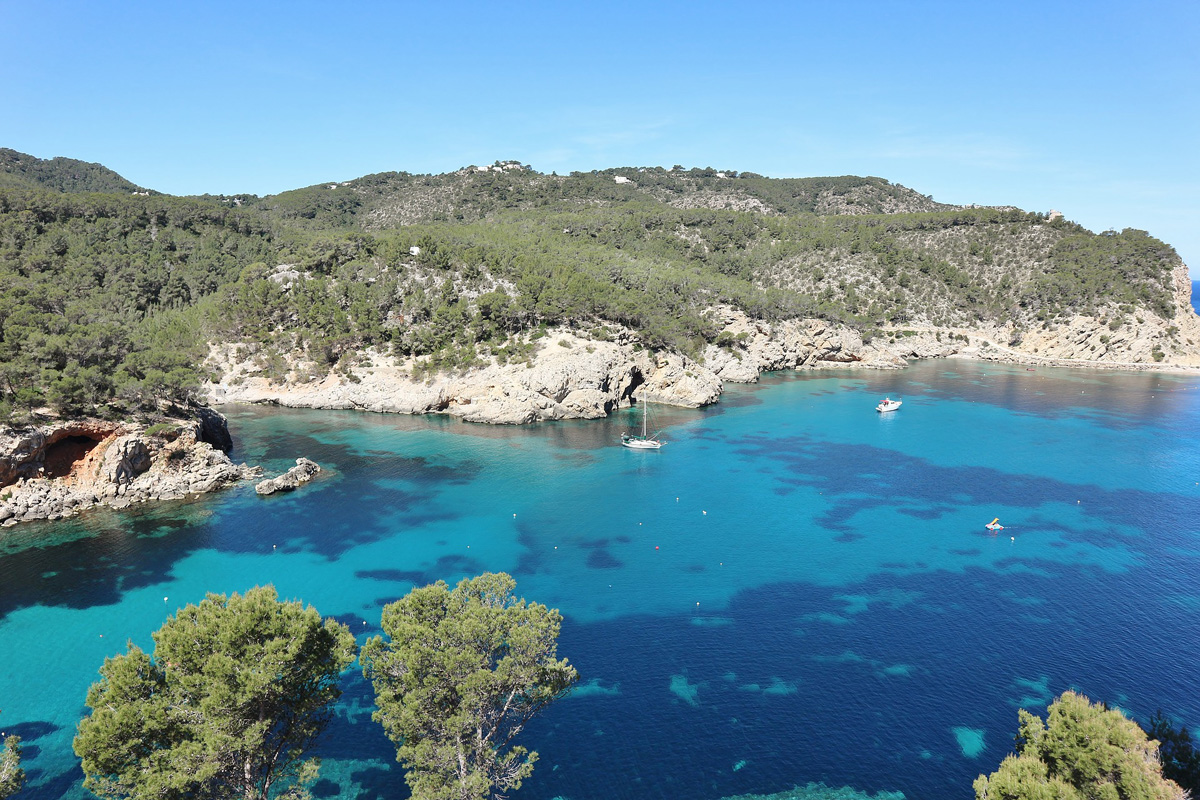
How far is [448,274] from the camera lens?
85.1 m

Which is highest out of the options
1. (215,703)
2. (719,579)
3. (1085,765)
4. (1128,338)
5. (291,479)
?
(1128,338)

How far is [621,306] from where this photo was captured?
82.4m

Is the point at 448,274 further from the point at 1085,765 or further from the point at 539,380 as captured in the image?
the point at 1085,765

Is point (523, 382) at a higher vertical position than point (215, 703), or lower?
higher

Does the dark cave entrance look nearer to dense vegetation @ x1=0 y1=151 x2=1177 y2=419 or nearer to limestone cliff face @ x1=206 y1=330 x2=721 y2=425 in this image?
dense vegetation @ x1=0 y1=151 x2=1177 y2=419

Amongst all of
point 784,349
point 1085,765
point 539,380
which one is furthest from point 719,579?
point 784,349

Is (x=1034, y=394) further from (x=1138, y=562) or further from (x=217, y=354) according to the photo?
(x=217, y=354)

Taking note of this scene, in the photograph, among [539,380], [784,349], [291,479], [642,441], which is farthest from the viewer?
[784,349]

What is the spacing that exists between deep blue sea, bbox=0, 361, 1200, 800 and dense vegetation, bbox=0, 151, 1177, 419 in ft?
45.5

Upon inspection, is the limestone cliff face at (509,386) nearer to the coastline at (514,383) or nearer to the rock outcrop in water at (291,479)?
the coastline at (514,383)

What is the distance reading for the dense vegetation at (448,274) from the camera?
5097 centimetres

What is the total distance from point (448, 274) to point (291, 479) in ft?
142

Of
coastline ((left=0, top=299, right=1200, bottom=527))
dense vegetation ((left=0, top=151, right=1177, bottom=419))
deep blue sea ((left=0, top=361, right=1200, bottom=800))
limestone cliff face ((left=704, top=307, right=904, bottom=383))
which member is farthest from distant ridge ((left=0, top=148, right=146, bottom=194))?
limestone cliff face ((left=704, top=307, right=904, bottom=383))

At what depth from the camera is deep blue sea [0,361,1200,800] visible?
75.7ft
